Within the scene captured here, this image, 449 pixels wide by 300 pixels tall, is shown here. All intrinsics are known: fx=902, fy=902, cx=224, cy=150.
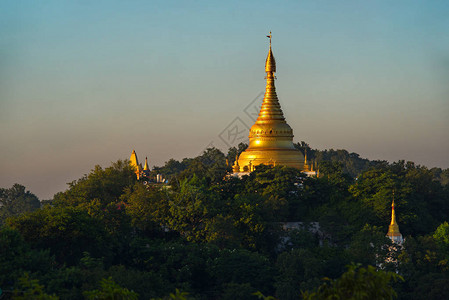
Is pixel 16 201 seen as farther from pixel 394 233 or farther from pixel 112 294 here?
pixel 112 294

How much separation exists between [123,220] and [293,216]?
10.8 m

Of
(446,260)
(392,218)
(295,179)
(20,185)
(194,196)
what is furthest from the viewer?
(20,185)

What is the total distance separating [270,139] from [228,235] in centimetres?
1819

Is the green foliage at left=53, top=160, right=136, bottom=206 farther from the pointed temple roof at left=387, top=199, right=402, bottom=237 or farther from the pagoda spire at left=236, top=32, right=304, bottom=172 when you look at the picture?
the pointed temple roof at left=387, top=199, right=402, bottom=237

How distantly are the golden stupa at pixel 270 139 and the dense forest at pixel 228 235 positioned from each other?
3453 mm

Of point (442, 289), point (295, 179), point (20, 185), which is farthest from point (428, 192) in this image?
point (20, 185)

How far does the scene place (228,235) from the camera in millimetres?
46188

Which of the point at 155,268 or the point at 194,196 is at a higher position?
the point at 194,196

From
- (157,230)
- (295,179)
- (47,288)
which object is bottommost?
(47,288)

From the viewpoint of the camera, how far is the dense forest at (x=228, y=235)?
38.2 meters

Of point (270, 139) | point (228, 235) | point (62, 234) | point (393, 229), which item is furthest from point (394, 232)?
point (270, 139)

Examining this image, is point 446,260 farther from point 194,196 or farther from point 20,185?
point 20,185

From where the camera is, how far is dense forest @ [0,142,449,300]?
3816cm

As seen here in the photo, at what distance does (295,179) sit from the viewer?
54375 mm
